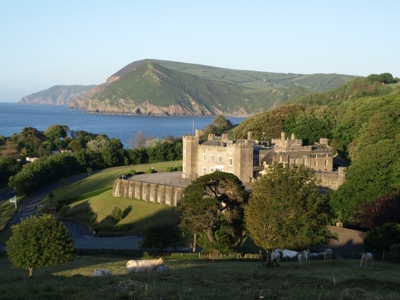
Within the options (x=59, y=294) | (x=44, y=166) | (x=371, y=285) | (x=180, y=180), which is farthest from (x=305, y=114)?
(x=59, y=294)

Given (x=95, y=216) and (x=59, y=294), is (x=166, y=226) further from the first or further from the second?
(x=59, y=294)

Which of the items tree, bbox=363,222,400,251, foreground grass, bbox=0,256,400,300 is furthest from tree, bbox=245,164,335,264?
tree, bbox=363,222,400,251

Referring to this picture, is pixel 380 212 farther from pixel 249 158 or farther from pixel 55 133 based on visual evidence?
pixel 55 133

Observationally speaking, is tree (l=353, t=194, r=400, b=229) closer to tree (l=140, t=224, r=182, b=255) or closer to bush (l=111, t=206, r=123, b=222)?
tree (l=140, t=224, r=182, b=255)

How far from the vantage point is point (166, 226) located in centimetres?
3969

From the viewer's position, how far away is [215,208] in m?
40.2

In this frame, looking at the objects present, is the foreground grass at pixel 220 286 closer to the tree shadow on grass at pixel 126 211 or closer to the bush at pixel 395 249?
the bush at pixel 395 249

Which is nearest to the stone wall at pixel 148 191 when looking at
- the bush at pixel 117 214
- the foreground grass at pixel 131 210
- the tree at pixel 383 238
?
the foreground grass at pixel 131 210

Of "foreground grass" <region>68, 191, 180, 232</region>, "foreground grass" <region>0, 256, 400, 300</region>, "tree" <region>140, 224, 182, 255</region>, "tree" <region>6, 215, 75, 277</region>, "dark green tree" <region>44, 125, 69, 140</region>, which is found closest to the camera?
"foreground grass" <region>0, 256, 400, 300</region>

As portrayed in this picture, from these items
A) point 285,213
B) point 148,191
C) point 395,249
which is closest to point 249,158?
point 148,191

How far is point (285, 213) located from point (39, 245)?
42.5ft

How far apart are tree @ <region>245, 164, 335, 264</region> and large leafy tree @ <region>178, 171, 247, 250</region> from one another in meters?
10.5

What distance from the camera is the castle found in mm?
55312

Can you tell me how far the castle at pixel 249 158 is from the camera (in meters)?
55.3
